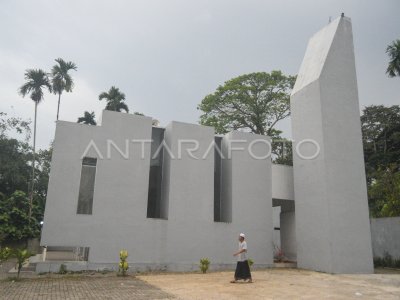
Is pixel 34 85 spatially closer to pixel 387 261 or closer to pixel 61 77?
pixel 61 77

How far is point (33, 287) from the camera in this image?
9.20m

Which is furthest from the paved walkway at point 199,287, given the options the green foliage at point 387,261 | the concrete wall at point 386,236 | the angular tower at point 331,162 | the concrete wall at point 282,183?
the concrete wall at point 282,183

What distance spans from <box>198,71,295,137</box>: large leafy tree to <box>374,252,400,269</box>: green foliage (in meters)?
12.8

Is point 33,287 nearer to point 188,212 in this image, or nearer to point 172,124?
point 188,212

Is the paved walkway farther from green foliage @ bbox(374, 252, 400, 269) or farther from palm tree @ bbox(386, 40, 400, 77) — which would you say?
palm tree @ bbox(386, 40, 400, 77)

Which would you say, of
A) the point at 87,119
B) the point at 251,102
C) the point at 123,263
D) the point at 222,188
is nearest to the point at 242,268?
the point at 123,263

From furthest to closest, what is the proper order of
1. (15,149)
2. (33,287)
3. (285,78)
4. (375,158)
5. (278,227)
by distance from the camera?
(375,158)
(15,149)
(285,78)
(278,227)
(33,287)

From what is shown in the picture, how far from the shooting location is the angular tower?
523 inches

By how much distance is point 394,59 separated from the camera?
2220 centimetres

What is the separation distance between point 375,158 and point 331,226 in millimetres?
23353

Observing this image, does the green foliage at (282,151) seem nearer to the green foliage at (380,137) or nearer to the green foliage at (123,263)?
the green foliage at (380,137)

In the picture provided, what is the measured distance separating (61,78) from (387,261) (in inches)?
1039

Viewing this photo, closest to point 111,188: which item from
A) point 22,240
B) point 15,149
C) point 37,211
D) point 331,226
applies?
point 331,226

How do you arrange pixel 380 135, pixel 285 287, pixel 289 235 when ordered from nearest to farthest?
pixel 285 287 < pixel 289 235 < pixel 380 135
